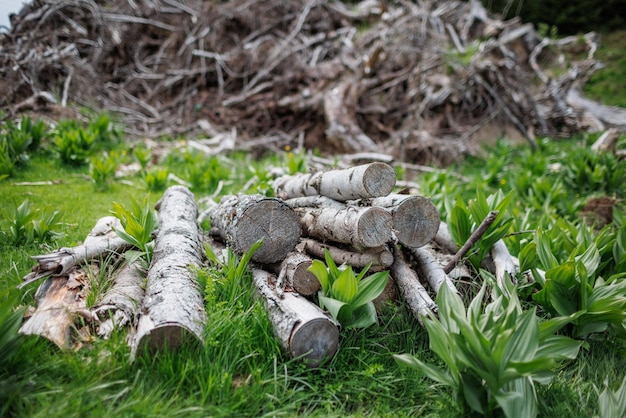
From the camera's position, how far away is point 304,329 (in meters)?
2.13

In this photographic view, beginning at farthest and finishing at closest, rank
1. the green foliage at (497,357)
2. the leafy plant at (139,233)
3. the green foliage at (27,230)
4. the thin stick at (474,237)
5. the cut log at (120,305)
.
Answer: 1. the green foliage at (27,230)
2. the leafy plant at (139,233)
3. the thin stick at (474,237)
4. the cut log at (120,305)
5. the green foliage at (497,357)

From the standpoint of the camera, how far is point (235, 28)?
386 inches

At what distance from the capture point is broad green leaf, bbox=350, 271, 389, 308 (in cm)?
232

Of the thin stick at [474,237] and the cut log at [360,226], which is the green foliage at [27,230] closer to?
the cut log at [360,226]

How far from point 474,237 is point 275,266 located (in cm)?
142

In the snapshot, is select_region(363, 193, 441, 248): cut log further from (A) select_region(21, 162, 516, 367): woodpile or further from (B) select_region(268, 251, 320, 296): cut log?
(B) select_region(268, 251, 320, 296): cut log

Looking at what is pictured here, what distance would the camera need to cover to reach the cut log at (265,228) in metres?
2.67

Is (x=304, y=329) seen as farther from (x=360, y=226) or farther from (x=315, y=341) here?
(x=360, y=226)


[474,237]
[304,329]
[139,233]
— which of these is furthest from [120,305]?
[474,237]

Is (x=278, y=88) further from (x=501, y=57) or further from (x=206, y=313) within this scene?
(x=206, y=313)

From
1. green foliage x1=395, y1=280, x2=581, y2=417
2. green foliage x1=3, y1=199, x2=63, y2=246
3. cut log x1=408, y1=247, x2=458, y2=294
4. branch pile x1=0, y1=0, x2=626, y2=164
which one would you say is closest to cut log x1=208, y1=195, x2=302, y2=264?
cut log x1=408, y1=247, x2=458, y2=294

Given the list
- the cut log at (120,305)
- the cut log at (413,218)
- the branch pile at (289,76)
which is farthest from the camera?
the branch pile at (289,76)

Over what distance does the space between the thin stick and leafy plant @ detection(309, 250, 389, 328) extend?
0.72m

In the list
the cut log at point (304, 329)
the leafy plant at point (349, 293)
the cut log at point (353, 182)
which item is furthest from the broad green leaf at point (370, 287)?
the cut log at point (353, 182)
